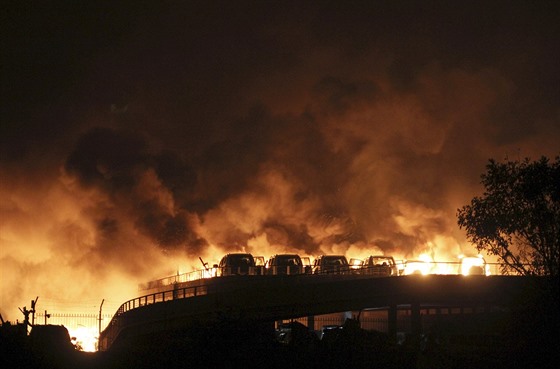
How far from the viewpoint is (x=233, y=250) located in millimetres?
95062

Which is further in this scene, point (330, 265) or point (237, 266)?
point (237, 266)

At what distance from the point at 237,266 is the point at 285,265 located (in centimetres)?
436

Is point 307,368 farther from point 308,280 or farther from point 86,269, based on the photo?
point 86,269

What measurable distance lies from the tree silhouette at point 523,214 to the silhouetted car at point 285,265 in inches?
991

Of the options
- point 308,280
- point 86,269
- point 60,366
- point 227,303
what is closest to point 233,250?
point 86,269

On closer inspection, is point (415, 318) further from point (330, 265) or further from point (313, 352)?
point (313, 352)

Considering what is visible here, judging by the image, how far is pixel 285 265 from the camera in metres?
66.0

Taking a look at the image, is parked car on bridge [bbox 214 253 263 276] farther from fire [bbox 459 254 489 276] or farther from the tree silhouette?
the tree silhouette

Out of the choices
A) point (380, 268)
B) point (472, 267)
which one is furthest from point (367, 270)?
point (472, 267)

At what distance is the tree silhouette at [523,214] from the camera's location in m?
35.8

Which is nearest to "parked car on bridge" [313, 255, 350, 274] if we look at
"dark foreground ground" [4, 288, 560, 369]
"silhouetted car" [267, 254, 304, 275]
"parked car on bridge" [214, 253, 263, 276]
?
"silhouetted car" [267, 254, 304, 275]

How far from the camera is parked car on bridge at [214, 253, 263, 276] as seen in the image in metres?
67.2

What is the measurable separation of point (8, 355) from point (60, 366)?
2659 millimetres

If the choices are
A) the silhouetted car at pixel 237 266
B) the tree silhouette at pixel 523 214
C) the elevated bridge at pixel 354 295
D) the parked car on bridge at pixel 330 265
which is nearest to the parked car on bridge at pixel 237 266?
the silhouetted car at pixel 237 266
